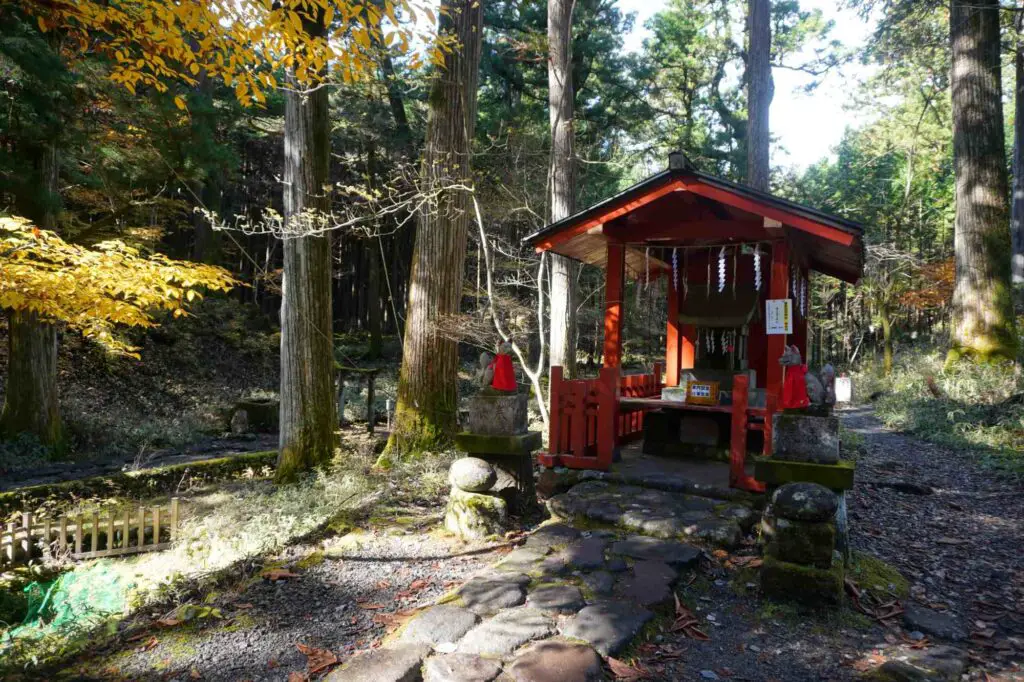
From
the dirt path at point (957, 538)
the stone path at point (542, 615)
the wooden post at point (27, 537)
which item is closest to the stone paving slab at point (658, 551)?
the stone path at point (542, 615)

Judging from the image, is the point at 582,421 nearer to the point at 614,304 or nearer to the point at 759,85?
the point at 614,304

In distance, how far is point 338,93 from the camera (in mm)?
18484

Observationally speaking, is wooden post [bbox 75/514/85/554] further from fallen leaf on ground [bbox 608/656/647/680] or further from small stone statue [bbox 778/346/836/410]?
small stone statue [bbox 778/346/836/410]

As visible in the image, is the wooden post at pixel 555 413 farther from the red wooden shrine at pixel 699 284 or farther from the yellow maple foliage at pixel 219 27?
the yellow maple foliage at pixel 219 27

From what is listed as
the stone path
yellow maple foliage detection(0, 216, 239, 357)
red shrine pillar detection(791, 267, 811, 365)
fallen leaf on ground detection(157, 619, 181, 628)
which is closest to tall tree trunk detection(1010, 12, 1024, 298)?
red shrine pillar detection(791, 267, 811, 365)

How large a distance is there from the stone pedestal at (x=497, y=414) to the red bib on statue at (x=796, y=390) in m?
2.47

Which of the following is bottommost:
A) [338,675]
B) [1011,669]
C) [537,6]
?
[1011,669]

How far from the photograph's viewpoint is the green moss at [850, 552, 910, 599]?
4.70 m

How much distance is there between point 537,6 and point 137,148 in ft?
40.6

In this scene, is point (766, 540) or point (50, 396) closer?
point (766, 540)

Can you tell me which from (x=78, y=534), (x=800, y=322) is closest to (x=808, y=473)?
(x=800, y=322)

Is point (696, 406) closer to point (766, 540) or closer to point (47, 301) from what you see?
point (766, 540)

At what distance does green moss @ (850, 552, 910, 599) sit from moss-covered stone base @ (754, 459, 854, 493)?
2.39 ft

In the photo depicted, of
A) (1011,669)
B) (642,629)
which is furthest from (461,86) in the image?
(1011,669)
